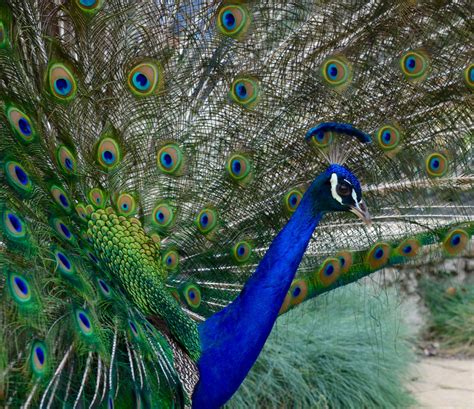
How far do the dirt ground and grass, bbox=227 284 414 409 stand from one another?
0.32m

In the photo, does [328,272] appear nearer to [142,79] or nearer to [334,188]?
[334,188]

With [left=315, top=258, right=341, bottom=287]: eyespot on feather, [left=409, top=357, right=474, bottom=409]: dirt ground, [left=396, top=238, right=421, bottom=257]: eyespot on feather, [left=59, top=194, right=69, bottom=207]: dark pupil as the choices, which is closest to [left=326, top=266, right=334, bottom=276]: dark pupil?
[left=315, top=258, right=341, bottom=287]: eyespot on feather

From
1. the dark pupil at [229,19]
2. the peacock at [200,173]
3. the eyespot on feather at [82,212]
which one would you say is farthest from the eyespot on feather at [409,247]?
the eyespot on feather at [82,212]

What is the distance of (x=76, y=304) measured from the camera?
1954 mm

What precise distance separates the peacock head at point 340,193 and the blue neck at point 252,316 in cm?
2

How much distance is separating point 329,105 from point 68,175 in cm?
96

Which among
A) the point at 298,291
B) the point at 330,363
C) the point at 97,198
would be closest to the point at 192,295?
the point at 298,291

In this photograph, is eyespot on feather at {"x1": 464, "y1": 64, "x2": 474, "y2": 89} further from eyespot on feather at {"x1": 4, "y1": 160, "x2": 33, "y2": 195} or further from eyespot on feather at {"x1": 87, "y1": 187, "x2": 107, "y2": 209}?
eyespot on feather at {"x1": 4, "y1": 160, "x2": 33, "y2": 195}

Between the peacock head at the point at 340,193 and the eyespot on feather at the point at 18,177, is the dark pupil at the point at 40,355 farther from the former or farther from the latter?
the peacock head at the point at 340,193

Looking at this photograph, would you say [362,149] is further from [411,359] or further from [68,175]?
[411,359]

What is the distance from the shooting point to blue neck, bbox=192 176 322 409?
87.4 inches

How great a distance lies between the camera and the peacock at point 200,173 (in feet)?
6.45

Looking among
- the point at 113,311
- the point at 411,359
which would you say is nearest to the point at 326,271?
the point at 113,311

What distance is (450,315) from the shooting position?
18.4 feet
